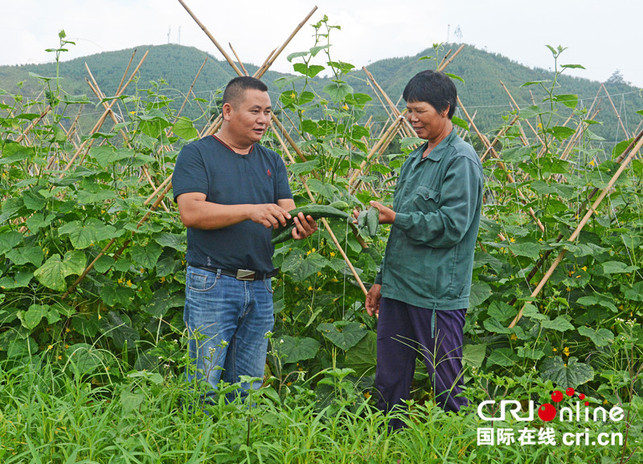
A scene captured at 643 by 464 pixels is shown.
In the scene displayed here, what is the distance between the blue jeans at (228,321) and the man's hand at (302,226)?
0.28 meters

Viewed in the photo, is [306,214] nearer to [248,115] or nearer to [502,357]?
[248,115]

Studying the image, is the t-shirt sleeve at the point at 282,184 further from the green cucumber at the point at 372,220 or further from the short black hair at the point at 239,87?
the green cucumber at the point at 372,220

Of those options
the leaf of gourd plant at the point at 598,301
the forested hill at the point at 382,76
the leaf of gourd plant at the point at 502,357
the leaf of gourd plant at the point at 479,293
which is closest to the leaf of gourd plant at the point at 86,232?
the leaf of gourd plant at the point at 479,293

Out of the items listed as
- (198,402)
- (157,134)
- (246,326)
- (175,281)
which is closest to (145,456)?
(198,402)

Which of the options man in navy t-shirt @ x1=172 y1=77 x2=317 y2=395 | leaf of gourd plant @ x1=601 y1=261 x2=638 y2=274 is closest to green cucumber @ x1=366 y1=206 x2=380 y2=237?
man in navy t-shirt @ x1=172 y1=77 x2=317 y2=395

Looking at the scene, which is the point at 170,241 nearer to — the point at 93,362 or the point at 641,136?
the point at 93,362

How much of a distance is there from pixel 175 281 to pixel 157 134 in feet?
3.19

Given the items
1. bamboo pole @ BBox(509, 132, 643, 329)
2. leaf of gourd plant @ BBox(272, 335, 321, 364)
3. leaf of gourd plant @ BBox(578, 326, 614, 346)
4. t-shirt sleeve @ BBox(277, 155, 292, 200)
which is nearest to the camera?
t-shirt sleeve @ BBox(277, 155, 292, 200)

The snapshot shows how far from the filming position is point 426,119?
8.73 ft

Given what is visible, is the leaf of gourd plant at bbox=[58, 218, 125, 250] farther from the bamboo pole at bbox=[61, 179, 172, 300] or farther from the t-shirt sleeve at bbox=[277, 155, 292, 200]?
the t-shirt sleeve at bbox=[277, 155, 292, 200]

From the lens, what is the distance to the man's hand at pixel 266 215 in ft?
8.38

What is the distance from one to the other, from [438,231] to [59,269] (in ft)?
7.03

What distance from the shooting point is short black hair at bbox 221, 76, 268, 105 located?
2.68m

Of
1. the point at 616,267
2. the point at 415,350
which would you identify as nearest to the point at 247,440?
the point at 415,350
